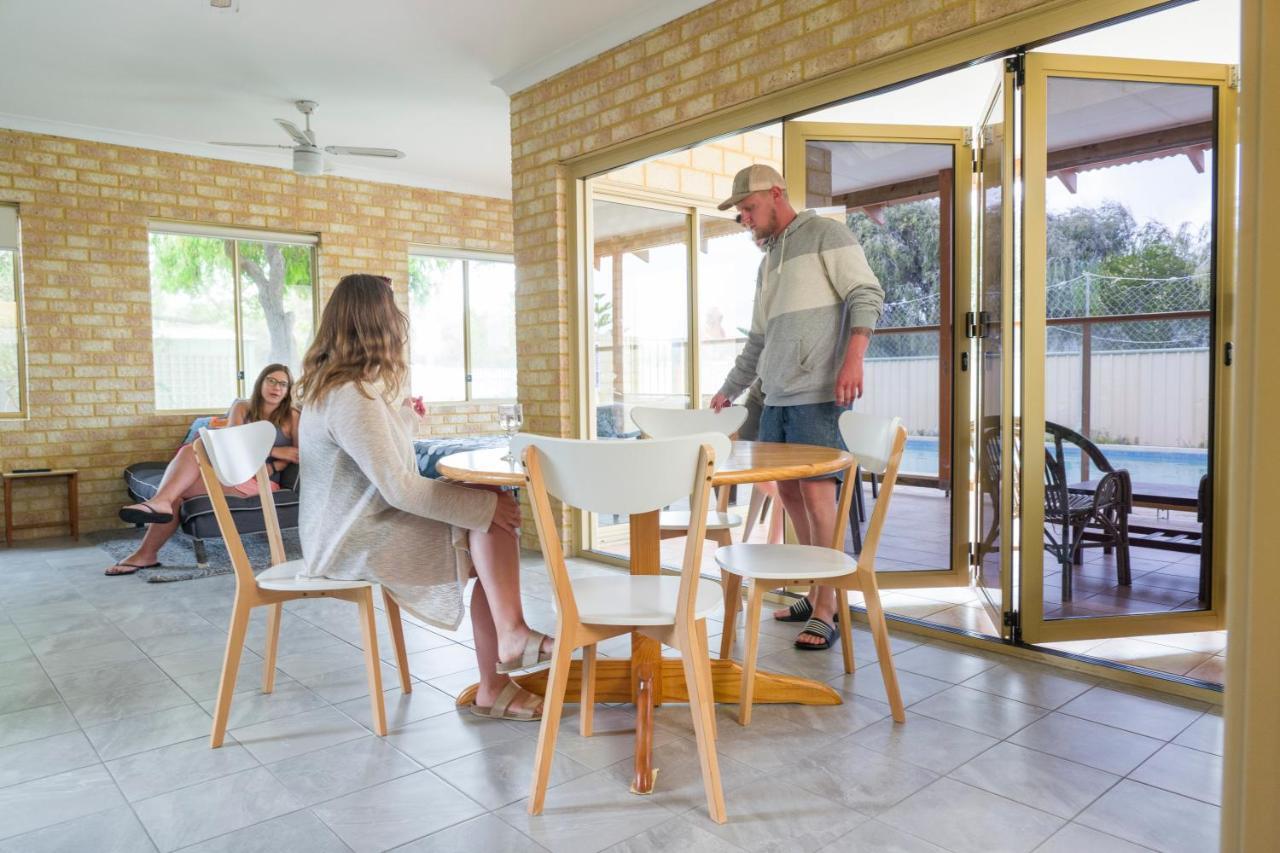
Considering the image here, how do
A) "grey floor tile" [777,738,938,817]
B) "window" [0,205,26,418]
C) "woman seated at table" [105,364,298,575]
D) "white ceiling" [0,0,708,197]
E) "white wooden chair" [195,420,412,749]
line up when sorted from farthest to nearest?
A: "window" [0,205,26,418] → "woman seated at table" [105,364,298,575] → "white ceiling" [0,0,708,197] → "white wooden chair" [195,420,412,749] → "grey floor tile" [777,738,938,817]

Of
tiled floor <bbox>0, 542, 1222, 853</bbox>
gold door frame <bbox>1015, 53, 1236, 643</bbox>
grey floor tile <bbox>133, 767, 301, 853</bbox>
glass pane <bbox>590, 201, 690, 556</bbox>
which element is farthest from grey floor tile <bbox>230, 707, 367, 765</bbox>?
glass pane <bbox>590, 201, 690, 556</bbox>

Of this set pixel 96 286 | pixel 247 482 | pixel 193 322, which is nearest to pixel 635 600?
pixel 247 482

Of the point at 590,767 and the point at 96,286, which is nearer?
the point at 590,767

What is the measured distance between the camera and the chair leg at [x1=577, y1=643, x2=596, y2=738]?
222 centimetres

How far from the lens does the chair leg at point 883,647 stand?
227 cm

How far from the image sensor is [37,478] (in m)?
5.33

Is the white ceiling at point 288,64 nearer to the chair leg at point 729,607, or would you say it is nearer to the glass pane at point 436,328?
the glass pane at point 436,328

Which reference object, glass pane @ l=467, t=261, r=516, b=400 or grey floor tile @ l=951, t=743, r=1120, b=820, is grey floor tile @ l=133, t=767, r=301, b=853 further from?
glass pane @ l=467, t=261, r=516, b=400

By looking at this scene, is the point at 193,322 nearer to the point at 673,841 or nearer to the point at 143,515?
the point at 143,515

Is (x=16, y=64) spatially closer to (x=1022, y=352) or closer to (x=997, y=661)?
(x=1022, y=352)

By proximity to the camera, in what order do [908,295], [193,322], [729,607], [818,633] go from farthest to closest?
1. [193,322]
2. [908,295]
3. [818,633]
4. [729,607]

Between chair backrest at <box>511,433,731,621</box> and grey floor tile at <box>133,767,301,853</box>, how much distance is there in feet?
2.62

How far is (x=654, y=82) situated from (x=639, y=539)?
102 inches

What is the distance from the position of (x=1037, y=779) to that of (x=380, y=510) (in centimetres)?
171
